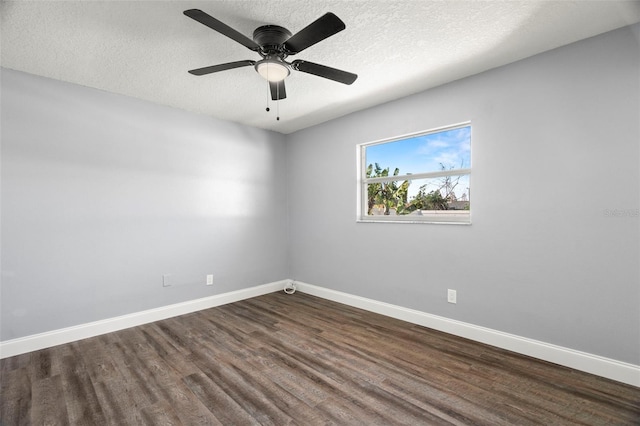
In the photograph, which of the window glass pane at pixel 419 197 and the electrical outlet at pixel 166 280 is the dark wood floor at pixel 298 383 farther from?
the window glass pane at pixel 419 197

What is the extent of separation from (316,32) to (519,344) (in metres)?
2.80

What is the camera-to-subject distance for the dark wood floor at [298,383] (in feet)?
5.64

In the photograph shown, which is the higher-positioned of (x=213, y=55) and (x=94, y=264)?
(x=213, y=55)

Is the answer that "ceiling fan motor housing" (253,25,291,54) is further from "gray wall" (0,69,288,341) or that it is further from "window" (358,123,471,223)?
"gray wall" (0,69,288,341)

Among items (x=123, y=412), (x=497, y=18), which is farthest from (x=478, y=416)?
(x=497, y=18)

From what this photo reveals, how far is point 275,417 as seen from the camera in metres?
1.72

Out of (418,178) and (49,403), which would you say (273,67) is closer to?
(418,178)

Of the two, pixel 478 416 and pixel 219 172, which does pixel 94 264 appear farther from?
pixel 478 416

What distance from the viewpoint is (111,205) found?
2996mm

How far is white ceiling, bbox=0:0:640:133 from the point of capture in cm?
182

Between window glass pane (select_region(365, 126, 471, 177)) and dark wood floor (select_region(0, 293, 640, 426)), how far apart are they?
170cm

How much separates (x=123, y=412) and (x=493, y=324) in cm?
285

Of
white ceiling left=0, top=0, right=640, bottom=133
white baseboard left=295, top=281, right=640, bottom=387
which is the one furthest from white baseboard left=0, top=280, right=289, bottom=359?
white ceiling left=0, top=0, right=640, bottom=133

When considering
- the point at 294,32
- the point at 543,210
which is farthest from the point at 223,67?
the point at 543,210
